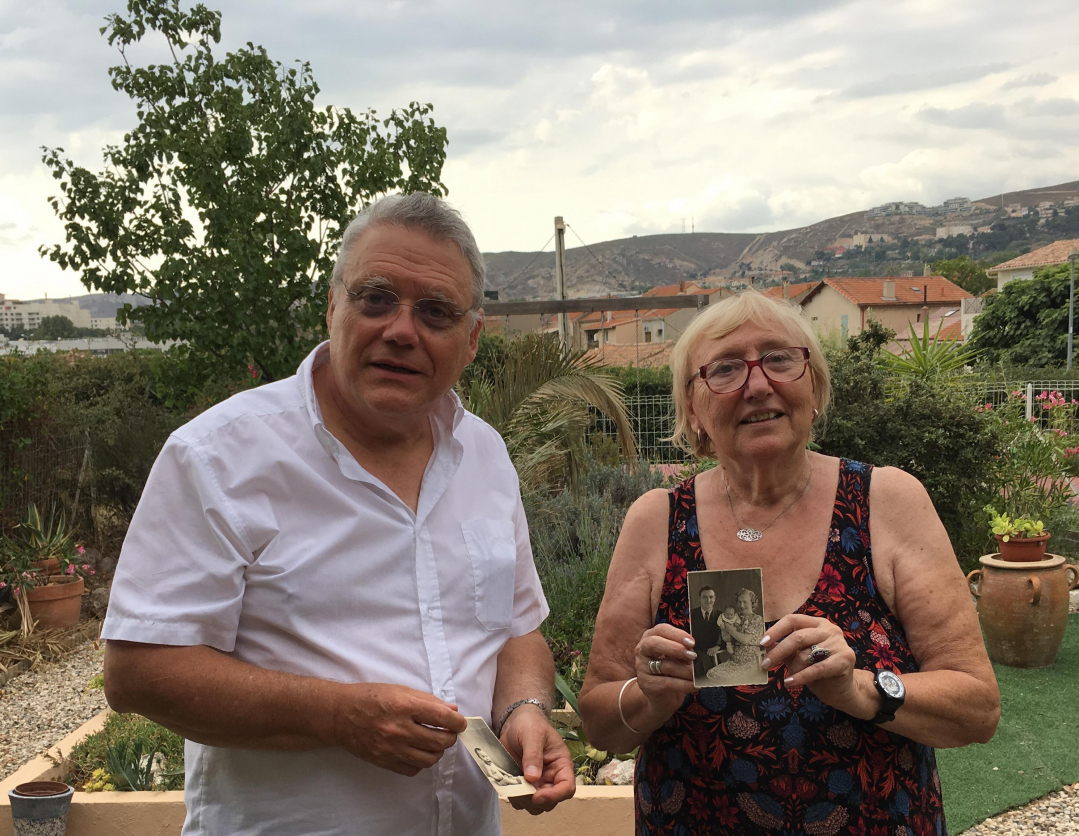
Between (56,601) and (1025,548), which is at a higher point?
(1025,548)

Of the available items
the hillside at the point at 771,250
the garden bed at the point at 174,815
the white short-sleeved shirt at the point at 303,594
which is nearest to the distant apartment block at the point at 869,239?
the hillside at the point at 771,250

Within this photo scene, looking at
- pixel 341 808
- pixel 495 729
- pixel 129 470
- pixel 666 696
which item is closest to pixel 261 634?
pixel 341 808

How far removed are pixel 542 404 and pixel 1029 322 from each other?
38.2m

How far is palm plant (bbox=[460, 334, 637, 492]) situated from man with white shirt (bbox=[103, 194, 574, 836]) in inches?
203

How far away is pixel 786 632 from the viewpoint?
1724mm

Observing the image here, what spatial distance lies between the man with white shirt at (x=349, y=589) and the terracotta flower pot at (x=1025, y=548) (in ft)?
16.4

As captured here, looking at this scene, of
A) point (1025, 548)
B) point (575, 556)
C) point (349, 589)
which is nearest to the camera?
point (349, 589)

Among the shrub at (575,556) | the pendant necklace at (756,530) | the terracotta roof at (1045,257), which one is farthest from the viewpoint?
the terracotta roof at (1045,257)

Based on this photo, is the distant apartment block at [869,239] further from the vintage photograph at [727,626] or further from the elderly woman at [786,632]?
the vintage photograph at [727,626]

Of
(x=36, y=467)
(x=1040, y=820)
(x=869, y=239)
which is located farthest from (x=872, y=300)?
(x=1040, y=820)

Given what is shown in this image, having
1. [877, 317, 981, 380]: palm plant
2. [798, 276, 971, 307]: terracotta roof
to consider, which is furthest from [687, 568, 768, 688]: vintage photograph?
[798, 276, 971, 307]: terracotta roof

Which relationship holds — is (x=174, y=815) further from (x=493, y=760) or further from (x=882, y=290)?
(x=882, y=290)

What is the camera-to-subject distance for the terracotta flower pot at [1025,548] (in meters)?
5.92

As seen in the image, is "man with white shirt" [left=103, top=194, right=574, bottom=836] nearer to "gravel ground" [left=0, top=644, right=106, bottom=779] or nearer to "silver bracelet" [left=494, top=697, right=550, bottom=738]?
"silver bracelet" [left=494, top=697, right=550, bottom=738]
